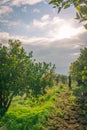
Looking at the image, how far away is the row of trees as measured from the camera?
84.6 ft

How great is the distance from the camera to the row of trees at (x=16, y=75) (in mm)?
25797

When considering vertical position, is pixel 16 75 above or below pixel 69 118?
above

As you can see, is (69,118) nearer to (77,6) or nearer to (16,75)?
(16,75)

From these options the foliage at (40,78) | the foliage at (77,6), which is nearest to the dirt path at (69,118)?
the foliage at (40,78)

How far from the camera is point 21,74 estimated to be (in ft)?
87.9

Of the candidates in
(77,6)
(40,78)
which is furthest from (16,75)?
(77,6)

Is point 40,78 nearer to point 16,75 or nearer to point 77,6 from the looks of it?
point 16,75

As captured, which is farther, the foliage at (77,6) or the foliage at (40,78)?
the foliage at (40,78)

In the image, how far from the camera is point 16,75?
2622 cm

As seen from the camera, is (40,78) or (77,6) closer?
(77,6)

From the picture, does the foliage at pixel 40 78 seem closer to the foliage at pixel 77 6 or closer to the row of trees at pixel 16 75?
the row of trees at pixel 16 75

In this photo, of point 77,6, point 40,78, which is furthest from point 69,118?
point 77,6

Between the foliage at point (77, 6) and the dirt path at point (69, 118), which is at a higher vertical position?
the foliage at point (77, 6)

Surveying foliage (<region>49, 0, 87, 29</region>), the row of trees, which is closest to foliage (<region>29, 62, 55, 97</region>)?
the row of trees
